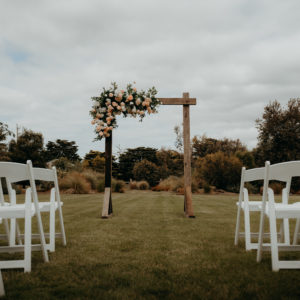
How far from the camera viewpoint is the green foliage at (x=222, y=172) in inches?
769

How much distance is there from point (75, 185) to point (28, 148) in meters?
8.35

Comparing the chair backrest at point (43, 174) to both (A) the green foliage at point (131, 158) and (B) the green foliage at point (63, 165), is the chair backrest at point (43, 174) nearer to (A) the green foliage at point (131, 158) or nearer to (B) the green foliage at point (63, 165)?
(B) the green foliage at point (63, 165)

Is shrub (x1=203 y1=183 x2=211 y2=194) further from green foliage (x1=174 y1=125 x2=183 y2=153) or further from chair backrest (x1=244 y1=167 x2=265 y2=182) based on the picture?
chair backrest (x1=244 y1=167 x2=265 y2=182)

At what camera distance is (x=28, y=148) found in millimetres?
22828

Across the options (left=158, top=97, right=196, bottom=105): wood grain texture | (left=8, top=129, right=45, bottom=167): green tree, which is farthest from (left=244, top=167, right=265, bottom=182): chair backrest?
(left=8, top=129, right=45, bottom=167): green tree

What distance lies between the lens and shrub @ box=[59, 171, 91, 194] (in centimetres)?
1611

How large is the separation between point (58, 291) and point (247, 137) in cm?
3050

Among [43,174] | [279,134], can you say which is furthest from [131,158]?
[43,174]

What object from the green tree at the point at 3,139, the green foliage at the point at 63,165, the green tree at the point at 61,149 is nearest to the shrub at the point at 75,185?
the green tree at the point at 3,139

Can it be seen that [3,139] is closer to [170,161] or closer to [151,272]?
[170,161]

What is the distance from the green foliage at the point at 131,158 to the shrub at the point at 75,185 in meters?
9.66

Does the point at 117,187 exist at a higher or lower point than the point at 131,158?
lower

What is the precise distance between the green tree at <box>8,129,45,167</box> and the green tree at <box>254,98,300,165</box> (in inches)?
589

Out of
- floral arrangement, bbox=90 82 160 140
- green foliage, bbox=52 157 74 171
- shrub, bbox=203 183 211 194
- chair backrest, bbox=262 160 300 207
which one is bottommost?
shrub, bbox=203 183 211 194
